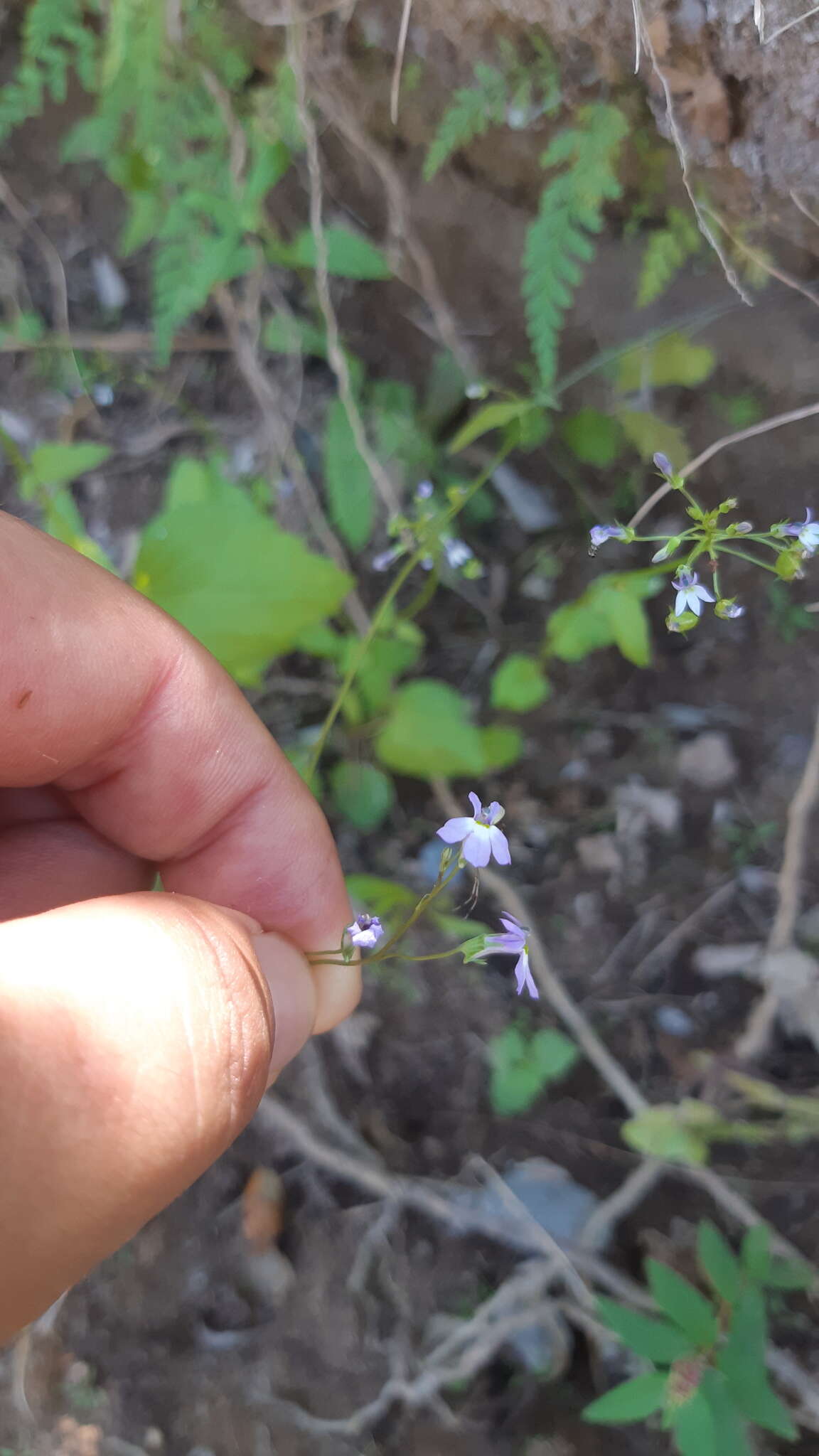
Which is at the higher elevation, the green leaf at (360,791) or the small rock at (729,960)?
the green leaf at (360,791)

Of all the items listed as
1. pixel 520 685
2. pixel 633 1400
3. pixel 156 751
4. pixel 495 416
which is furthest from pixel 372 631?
pixel 633 1400

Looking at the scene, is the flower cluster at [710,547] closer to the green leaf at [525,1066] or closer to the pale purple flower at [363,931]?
the pale purple flower at [363,931]

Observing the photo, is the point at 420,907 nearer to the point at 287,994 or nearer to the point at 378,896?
the point at 287,994

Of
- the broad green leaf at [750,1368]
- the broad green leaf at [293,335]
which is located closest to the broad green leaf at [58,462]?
the broad green leaf at [293,335]

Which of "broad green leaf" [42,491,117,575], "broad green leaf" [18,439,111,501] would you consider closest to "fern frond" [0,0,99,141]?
"broad green leaf" [18,439,111,501]

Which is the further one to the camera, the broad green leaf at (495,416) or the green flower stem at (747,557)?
the broad green leaf at (495,416)

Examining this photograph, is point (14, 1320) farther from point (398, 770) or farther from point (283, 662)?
point (283, 662)
